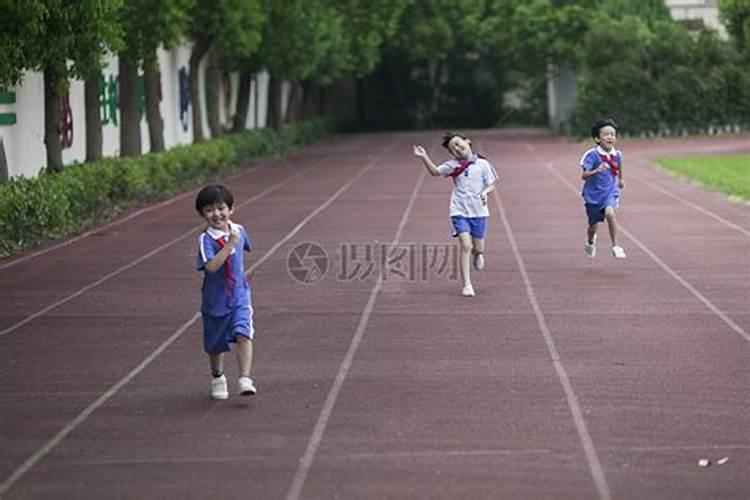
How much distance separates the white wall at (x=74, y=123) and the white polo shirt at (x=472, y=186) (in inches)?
396

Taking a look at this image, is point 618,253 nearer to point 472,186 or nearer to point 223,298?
point 472,186

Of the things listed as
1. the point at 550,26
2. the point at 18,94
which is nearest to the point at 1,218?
the point at 18,94

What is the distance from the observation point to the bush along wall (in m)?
49.7

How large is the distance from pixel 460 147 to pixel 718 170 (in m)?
18.7

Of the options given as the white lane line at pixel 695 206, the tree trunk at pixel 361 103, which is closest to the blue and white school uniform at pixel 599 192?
the white lane line at pixel 695 206

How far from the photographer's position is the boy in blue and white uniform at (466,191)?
1407 cm

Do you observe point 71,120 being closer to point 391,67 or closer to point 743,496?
point 743,496

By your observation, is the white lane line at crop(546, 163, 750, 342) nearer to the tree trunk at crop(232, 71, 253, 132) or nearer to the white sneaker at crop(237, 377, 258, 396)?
the white sneaker at crop(237, 377, 258, 396)

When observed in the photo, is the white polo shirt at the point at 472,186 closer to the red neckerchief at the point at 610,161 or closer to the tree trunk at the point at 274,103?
the red neckerchief at the point at 610,161

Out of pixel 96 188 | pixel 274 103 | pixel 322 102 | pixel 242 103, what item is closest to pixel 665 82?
pixel 274 103

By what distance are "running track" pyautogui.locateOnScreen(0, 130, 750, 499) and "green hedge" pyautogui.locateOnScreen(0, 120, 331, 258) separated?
0.61m

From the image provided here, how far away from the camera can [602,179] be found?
16562 mm

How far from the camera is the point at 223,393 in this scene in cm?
931

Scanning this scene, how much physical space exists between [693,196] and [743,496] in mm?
19410
